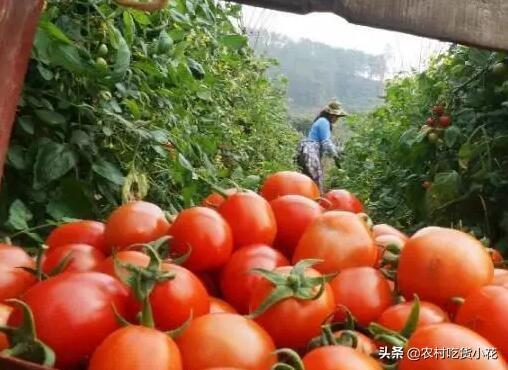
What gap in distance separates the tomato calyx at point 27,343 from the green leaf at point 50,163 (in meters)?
1.15

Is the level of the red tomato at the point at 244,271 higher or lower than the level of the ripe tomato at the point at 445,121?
higher

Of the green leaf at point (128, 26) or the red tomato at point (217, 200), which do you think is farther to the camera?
the green leaf at point (128, 26)

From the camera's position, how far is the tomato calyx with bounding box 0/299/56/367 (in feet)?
2.67

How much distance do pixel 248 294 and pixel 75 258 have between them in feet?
0.87

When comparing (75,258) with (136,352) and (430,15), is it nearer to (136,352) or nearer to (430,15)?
(136,352)

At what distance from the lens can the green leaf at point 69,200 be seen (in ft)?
6.47

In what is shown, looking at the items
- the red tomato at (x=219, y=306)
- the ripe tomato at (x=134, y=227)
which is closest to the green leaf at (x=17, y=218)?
the ripe tomato at (x=134, y=227)

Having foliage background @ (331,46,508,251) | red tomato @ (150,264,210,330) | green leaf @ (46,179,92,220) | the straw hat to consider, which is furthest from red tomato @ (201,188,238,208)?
the straw hat

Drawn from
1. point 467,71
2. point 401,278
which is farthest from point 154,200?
point 467,71

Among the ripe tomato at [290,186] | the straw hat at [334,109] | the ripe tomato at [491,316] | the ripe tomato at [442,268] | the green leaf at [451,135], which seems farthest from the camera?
the straw hat at [334,109]

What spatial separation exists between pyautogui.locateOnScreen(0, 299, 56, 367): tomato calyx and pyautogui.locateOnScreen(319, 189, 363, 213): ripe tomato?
78 centimetres

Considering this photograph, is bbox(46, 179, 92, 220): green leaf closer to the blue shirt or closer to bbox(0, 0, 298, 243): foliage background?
bbox(0, 0, 298, 243): foliage background

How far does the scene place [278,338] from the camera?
0.96 m

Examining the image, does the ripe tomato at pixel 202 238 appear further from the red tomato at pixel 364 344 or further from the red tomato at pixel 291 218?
the red tomato at pixel 364 344
